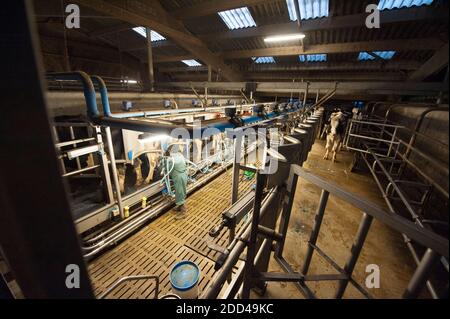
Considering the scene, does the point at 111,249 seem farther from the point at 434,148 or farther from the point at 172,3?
the point at 172,3

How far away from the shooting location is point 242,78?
10.9 metres

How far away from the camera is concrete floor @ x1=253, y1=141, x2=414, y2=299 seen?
233 centimetres

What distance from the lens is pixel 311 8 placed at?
5012 mm

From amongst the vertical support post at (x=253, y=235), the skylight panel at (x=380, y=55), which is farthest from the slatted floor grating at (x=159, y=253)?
the skylight panel at (x=380, y=55)

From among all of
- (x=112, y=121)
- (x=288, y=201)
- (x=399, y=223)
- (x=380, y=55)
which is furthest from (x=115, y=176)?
(x=380, y=55)

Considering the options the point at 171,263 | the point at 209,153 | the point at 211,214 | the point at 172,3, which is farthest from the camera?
the point at 209,153

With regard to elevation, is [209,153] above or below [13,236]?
below

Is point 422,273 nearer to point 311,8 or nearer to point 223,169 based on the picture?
point 223,169

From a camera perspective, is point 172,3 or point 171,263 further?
point 172,3

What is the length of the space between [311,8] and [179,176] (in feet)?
19.5

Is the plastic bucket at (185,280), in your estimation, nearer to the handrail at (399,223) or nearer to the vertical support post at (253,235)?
the vertical support post at (253,235)

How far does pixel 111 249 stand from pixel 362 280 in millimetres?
4176

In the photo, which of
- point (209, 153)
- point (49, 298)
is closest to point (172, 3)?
point (209, 153)
